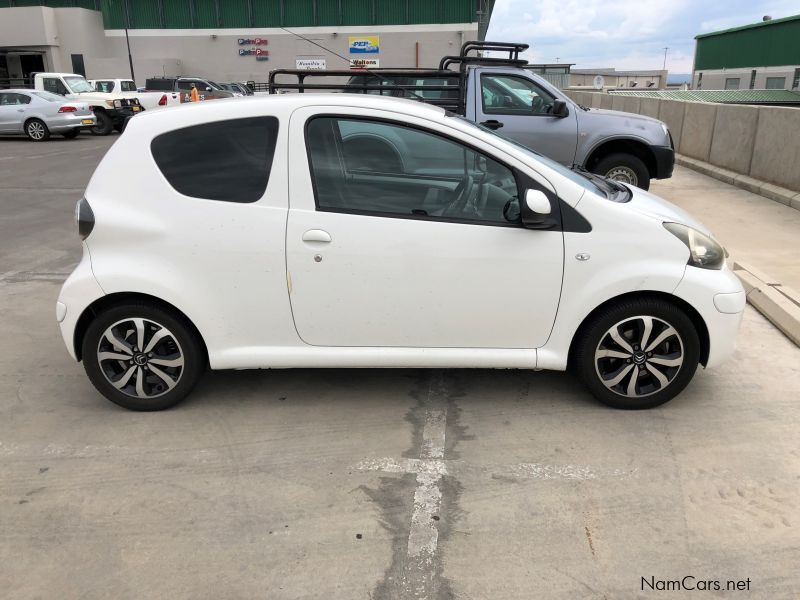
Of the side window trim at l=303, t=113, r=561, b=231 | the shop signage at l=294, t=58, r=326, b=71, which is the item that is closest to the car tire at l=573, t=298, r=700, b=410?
the side window trim at l=303, t=113, r=561, b=231

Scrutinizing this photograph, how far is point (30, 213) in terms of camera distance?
951 centimetres

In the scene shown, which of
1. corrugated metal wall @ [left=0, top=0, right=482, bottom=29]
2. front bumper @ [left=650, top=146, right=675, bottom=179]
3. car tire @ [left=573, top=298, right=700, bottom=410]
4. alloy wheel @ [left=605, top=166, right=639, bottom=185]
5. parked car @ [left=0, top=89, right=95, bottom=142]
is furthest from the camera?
corrugated metal wall @ [left=0, top=0, right=482, bottom=29]

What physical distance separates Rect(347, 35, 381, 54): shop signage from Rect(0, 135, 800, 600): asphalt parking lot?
42709 millimetres

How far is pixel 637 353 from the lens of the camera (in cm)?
364

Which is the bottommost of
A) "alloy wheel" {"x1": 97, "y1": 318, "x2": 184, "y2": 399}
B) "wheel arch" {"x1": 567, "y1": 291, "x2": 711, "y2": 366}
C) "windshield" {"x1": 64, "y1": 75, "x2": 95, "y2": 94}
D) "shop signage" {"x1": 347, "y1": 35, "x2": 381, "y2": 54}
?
"alloy wheel" {"x1": 97, "y1": 318, "x2": 184, "y2": 399}

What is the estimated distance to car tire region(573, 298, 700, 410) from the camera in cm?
Result: 357

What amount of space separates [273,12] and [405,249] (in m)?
46.3

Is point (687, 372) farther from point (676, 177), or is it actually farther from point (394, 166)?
point (676, 177)

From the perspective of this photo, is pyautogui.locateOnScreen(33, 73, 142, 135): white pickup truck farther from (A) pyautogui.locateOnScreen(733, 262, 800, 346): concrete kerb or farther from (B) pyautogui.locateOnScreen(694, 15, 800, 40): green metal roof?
(B) pyautogui.locateOnScreen(694, 15, 800, 40): green metal roof

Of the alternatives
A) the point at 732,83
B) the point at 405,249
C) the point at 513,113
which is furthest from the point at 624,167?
the point at 732,83

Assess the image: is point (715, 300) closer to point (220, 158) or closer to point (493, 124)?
point (220, 158)

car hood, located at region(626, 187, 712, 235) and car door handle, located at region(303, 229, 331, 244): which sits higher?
car hood, located at region(626, 187, 712, 235)

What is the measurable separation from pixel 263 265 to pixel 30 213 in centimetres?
772

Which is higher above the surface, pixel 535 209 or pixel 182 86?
pixel 182 86
